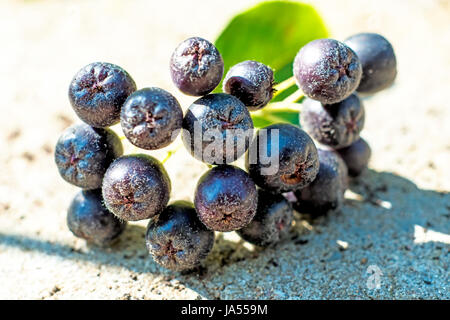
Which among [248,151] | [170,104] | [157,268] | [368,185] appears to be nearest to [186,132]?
[170,104]

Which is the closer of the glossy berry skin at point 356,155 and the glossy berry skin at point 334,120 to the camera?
the glossy berry skin at point 334,120

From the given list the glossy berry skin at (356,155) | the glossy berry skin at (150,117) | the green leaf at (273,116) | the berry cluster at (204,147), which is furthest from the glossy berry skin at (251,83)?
the glossy berry skin at (356,155)

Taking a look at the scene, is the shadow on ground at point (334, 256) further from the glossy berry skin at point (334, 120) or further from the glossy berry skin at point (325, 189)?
the glossy berry skin at point (334, 120)

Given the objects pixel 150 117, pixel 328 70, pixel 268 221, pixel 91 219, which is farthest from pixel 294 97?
pixel 91 219

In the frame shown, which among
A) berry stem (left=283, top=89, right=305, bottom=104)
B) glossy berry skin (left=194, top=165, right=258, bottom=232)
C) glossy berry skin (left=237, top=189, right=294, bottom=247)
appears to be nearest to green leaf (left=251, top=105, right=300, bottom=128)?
berry stem (left=283, top=89, right=305, bottom=104)

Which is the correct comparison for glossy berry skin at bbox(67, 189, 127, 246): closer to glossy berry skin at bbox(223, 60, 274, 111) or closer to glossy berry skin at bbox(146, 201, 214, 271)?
glossy berry skin at bbox(146, 201, 214, 271)
